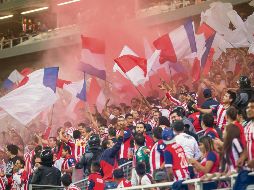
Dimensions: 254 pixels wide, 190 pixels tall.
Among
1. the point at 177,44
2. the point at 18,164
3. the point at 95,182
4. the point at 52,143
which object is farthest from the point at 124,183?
the point at 177,44

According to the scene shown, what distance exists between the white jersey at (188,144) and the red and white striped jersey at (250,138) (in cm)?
120

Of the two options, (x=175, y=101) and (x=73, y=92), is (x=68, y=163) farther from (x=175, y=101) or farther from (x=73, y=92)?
(x=73, y=92)

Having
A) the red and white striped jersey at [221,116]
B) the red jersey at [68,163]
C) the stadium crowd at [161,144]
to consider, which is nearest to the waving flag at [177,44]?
the stadium crowd at [161,144]

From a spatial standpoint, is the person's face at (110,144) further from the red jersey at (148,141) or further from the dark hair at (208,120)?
the dark hair at (208,120)

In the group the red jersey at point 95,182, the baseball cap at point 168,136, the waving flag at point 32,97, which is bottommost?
the red jersey at point 95,182

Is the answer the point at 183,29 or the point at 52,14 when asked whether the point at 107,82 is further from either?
the point at 52,14

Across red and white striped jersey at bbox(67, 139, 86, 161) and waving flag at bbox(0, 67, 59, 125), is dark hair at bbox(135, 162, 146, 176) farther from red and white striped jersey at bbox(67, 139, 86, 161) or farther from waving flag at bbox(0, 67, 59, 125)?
waving flag at bbox(0, 67, 59, 125)

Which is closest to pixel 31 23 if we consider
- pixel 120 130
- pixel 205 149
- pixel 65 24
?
pixel 65 24

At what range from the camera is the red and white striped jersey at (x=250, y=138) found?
785cm

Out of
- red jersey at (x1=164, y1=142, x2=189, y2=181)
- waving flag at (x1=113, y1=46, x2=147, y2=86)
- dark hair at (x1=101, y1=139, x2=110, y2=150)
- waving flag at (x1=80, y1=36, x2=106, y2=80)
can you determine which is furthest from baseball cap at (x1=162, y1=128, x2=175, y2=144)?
waving flag at (x1=80, y1=36, x2=106, y2=80)

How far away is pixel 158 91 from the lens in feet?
54.4

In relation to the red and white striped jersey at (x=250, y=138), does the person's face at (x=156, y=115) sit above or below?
above

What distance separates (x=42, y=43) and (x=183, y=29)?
12.7 meters

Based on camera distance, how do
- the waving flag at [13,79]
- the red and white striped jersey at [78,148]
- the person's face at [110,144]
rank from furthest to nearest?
the waving flag at [13,79], the red and white striped jersey at [78,148], the person's face at [110,144]
